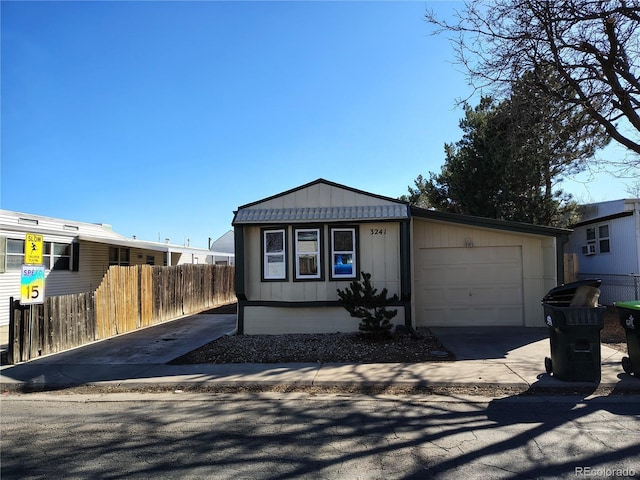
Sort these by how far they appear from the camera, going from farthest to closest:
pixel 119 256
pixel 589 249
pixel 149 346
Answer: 1. pixel 119 256
2. pixel 589 249
3. pixel 149 346

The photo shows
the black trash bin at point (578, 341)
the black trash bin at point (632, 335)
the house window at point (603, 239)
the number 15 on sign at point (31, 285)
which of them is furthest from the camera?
the house window at point (603, 239)

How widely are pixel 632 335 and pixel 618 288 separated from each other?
9.99 meters

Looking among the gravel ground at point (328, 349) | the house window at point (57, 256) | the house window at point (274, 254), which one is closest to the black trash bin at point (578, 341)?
the gravel ground at point (328, 349)

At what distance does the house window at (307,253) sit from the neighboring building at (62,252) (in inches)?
349

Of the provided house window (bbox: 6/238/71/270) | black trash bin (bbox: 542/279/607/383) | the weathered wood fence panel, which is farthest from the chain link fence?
house window (bbox: 6/238/71/270)

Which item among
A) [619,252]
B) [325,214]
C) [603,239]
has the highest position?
[325,214]

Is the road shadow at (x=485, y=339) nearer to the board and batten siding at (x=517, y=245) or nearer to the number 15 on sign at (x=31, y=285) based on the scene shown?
the board and batten siding at (x=517, y=245)

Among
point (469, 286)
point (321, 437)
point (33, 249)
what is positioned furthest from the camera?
point (469, 286)

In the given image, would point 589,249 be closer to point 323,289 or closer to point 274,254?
point 323,289

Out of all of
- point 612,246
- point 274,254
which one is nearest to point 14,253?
point 274,254

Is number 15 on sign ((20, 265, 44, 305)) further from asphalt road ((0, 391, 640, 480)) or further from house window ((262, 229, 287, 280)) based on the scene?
house window ((262, 229, 287, 280))

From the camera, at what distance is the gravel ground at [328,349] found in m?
8.36

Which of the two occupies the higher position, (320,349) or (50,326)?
(50,326)

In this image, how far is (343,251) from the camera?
11.0 meters
